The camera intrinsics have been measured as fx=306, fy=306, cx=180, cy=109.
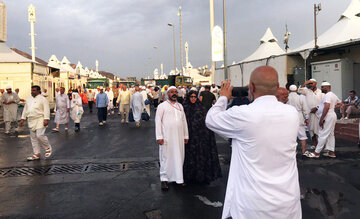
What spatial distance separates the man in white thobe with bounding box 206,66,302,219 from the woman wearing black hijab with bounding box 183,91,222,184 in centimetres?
306

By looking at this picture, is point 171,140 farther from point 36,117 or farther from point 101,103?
point 101,103

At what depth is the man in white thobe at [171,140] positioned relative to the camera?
516 cm

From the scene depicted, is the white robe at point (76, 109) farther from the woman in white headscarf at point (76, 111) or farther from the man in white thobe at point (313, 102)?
the man in white thobe at point (313, 102)

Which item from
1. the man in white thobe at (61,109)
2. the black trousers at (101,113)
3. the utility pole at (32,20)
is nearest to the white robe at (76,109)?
the man in white thobe at (61,109)

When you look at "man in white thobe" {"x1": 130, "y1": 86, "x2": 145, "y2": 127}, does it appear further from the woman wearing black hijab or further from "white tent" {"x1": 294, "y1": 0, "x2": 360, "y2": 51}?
"white tent" {"x1": 294, "y1": 0, "x2": 360, "y2": 51}

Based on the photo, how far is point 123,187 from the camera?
5.25 m

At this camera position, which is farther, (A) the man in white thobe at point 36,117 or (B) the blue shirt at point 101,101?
(B) the blue shirt at point 101,101

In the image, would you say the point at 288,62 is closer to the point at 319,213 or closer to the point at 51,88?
the point at 319,213

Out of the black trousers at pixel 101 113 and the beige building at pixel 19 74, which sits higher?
the beige building at pixel 19 74

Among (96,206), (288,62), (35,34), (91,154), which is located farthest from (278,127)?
(35,34)

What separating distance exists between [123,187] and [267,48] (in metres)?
29.6


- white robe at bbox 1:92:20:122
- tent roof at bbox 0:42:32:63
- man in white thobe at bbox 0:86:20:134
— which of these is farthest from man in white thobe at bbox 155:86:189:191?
tent roof at bbox 0:42:32:63

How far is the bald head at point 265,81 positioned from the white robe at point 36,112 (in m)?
6.54

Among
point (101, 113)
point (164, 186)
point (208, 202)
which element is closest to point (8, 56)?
point (101, 113)
